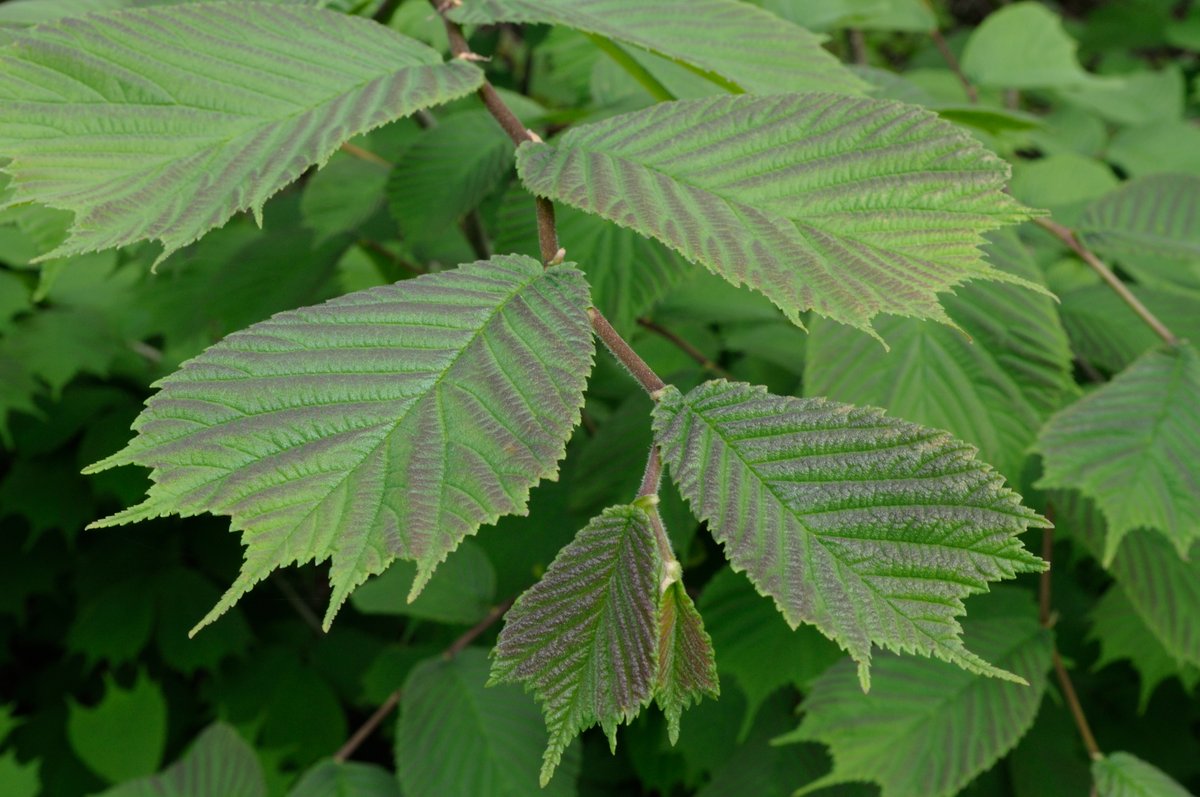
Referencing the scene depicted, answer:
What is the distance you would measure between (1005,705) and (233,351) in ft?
2.79

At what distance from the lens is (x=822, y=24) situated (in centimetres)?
154

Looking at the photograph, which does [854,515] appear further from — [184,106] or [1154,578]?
[1154,578]

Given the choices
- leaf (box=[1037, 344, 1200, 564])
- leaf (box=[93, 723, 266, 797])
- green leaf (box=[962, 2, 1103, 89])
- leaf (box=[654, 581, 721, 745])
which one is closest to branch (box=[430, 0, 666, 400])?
leaf (box=[654, 581, 721, 745])

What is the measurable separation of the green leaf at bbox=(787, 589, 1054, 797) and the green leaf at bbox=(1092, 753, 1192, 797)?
89 millimetres

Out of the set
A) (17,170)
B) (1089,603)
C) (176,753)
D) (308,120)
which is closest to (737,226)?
(308,120)

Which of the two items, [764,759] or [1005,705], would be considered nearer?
[1005,705]

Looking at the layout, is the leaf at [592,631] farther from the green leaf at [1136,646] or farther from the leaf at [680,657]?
the green leaf at [1136,646]

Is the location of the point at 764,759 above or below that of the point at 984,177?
below

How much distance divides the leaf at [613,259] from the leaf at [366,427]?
352 millimetres

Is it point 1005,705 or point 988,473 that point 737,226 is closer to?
point 988,473

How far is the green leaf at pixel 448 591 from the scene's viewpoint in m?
1.31

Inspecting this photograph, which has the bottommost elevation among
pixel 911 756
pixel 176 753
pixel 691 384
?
pixel 176 753

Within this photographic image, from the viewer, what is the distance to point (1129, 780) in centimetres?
100

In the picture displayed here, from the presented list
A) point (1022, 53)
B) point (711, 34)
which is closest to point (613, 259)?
point (711, 34)
